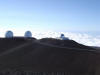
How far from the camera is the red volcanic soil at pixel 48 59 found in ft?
128

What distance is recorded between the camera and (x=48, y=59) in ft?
142

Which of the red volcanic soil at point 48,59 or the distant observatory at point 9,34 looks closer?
the red volcanic soil at point 48,59

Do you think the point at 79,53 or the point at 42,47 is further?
the point at 42,47

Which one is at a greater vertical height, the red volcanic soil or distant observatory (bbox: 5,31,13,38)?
distant observatory (bbox: 5,31,13,38)

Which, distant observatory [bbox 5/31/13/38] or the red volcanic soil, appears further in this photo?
distant observatory [bbox 5/31/13/38]

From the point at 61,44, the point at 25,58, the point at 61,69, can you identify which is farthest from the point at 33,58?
the point at 61,44

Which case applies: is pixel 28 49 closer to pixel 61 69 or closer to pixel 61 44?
pixel 61 44

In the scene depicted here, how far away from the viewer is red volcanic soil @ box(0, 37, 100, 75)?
38941 millimetres

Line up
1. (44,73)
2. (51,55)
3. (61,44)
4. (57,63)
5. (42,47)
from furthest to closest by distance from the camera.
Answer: (61,44) → (42,47) → (51,55) → (57,63) → (44,73)

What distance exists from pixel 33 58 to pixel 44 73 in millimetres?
6794

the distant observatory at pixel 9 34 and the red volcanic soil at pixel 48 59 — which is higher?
the distant observatory at pixel 9 34

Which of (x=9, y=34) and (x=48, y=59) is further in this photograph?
(x=9, y=34)

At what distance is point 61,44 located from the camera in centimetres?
5400

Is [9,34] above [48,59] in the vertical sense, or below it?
above
